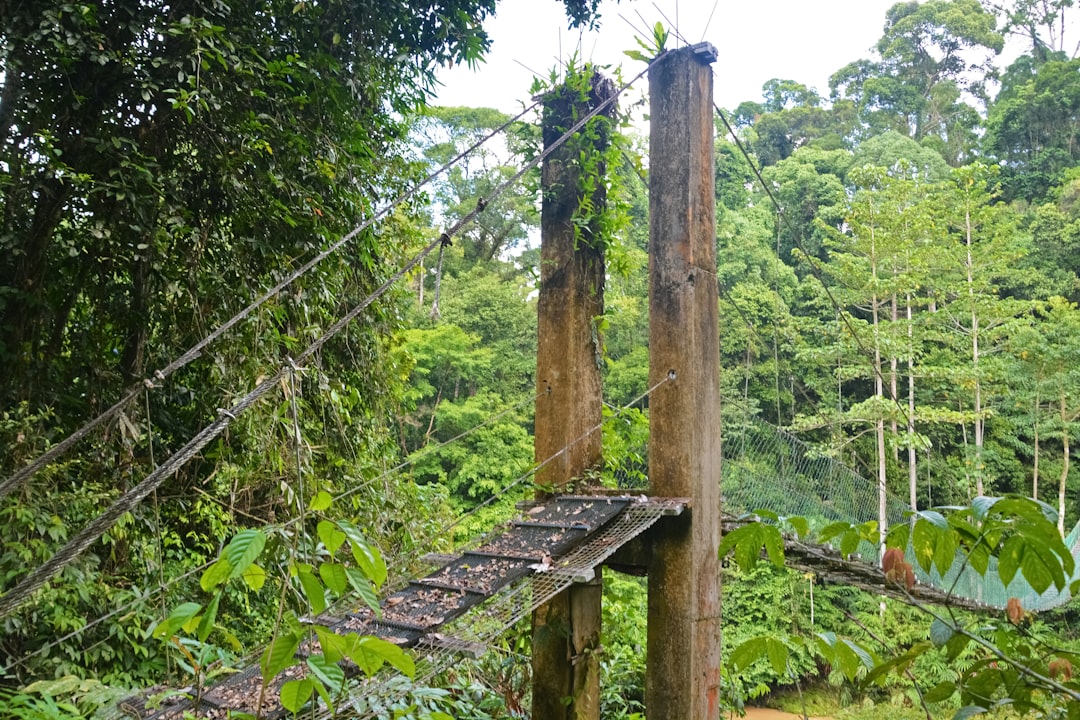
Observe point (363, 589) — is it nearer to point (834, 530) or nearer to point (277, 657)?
point (277, 657)

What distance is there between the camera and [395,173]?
3.71 m

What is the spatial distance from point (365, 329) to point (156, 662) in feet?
5.45

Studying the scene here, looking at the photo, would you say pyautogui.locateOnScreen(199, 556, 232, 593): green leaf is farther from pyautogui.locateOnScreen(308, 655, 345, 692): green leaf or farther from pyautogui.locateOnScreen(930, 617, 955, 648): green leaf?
pyautogui.locateOnScreen(930, 617, 955, 648): green leaf

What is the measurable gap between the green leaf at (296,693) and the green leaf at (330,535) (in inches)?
4.5

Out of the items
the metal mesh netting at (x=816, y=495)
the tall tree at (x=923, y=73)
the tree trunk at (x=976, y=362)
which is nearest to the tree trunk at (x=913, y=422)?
the tree trunk at (x=976, y=362)

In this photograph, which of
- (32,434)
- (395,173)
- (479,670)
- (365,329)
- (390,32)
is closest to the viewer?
(32,434)

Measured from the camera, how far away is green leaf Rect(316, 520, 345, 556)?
2.02ft

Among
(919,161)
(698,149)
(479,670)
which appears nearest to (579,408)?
(698,149)

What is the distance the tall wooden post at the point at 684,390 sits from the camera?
189 cm

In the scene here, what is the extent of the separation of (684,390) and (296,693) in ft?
5.01

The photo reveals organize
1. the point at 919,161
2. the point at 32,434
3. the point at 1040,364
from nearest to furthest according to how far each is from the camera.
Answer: the point at 32,434
the point at 1040,364
the point at 919,161

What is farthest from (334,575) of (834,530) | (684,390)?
(684,390)

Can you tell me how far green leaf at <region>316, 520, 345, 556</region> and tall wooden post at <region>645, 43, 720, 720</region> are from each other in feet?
4.76

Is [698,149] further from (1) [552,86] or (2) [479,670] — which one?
(2) [479,670]
